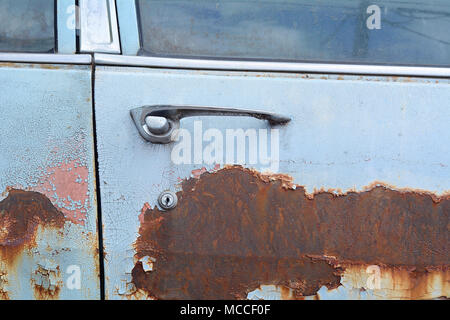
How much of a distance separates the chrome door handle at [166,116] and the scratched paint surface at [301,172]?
2cm

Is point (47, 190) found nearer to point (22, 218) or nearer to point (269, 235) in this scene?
point (22, 218)

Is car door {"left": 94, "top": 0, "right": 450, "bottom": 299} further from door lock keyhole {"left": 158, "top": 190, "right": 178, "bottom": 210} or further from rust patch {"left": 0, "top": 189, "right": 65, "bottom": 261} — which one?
rust patch {"left": 0, "top": 189, "right": 65, "bottom": 261}

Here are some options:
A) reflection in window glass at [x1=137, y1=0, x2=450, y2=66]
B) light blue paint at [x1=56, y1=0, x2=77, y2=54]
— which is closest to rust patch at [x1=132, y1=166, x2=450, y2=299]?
reflection in window glass at [x1=137, y1=0, x2=450, y2=66]

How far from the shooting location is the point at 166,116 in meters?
1.16

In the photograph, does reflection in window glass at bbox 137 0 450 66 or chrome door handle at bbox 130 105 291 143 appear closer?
chrome door handle at bbox 130 105 291 143

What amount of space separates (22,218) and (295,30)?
959mm

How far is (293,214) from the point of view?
3.86ft

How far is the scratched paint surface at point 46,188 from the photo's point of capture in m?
1.17

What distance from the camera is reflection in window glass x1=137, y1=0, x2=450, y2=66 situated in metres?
1.27

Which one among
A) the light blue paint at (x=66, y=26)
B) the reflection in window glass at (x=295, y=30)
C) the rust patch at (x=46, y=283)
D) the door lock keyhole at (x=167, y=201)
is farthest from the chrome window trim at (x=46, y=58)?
the rust patch at (x=46, y=283)

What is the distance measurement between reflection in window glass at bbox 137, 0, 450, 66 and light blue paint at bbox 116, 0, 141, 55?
2 cm

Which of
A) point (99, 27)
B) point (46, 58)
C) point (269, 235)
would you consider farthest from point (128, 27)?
point (269, 235)

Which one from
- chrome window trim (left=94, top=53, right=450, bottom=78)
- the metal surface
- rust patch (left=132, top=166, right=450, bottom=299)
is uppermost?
the metal surface

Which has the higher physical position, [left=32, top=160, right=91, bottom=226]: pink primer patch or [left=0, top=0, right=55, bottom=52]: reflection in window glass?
[left=0, top=0, right=55, bottom=52]: reflection in window glass
